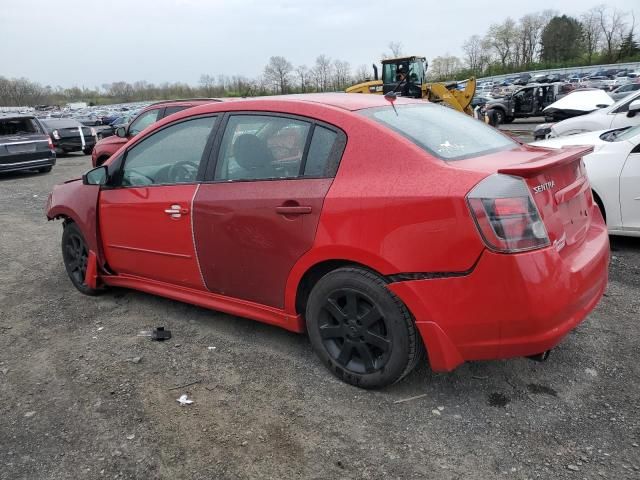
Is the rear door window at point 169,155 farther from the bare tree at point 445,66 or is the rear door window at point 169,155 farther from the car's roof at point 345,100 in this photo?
the bare tree at point 445,66

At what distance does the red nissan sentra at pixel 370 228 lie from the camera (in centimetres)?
244

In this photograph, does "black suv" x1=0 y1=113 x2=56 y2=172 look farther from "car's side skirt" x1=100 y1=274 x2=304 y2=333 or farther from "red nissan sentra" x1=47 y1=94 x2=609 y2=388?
"red nissan sentra" x1=47 y1=94 x2=609 y2=388

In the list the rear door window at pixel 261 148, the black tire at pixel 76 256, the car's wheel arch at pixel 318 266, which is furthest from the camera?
the black tire at pixel 76 256

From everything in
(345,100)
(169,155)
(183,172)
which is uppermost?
(345,100)

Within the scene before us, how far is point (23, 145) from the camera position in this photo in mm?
13344

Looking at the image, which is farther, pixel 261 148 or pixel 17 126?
pixel 17 126

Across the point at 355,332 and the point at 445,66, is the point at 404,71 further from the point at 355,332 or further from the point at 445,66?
the point at 445,66

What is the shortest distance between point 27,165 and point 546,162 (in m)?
14.0

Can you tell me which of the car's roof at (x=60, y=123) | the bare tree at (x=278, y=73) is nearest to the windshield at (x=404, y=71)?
the car's roof at (x=60, y=123)

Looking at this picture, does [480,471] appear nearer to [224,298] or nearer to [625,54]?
[224,298]

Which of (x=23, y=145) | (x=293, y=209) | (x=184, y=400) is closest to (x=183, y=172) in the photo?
(x=293, y=209)

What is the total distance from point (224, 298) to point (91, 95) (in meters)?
128

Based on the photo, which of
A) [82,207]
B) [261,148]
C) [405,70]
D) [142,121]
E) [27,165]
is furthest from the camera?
[405,70]

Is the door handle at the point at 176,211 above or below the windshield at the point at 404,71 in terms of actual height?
below
